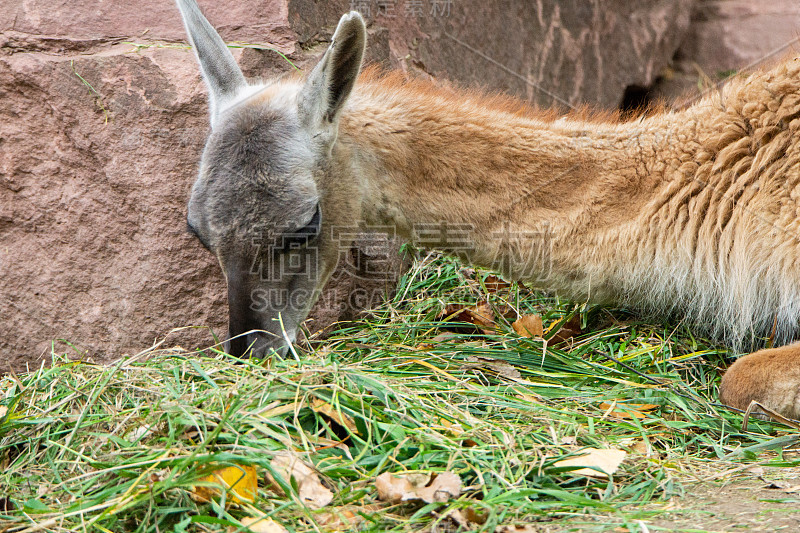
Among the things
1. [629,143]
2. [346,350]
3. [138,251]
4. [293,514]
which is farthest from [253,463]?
[629,143]

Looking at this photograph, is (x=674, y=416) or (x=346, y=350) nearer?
(x=674, y=416)

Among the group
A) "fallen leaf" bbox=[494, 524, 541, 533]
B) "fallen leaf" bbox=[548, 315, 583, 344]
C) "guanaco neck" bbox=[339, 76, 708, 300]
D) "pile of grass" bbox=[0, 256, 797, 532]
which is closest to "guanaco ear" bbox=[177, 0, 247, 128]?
"guanaco neck" bbox=[339, 76, 708, 300]

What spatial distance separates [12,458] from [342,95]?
1882 mm

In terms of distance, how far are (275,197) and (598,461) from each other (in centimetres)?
164

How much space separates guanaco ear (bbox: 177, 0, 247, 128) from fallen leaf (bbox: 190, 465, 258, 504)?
5.87 feet

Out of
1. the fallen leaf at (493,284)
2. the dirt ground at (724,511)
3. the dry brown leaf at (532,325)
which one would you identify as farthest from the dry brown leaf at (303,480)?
the fallen leaf at (493,284)

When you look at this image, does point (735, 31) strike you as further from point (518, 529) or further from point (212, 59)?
point (518, 529)

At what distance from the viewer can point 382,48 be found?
477cm

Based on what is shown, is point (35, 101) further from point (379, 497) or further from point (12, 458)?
point (379, 497)

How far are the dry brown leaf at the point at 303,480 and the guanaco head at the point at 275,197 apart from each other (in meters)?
0.90

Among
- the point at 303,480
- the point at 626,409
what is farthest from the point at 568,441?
the point at 303,480

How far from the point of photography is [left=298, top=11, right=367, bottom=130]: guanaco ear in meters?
3.21

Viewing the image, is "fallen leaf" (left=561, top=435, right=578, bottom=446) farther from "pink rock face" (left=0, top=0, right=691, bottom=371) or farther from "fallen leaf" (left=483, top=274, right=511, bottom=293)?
"pink rock face" (left=0, top=0, right=691, bottom=371)

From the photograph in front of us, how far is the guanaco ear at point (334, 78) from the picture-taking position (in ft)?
10.5
